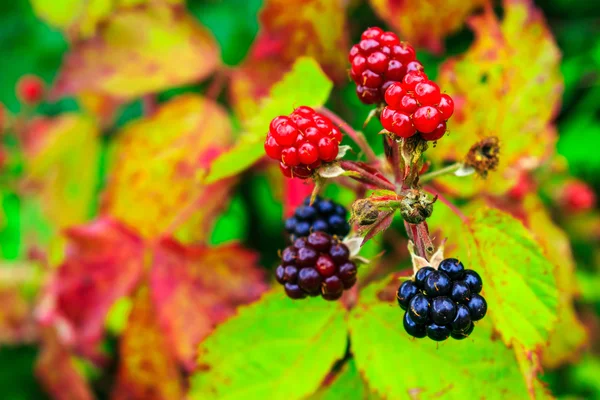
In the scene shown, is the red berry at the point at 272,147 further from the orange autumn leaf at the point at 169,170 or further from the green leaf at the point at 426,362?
the orange autumn leaf at the point at 169,170

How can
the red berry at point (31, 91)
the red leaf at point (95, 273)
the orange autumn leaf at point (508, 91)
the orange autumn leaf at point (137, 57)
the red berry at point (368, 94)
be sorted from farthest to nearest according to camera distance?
1. the red berry at point (31, 91)
2. the orange autumn leaf at point (137, 57)
3. the red leaf at point (95, 273)
4. the orange autumn leaf at point (508, 91)
5. the red berry at point (368, 94)

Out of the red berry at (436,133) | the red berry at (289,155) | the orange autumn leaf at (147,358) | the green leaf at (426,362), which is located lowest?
the orange autumn leaf at (147,358)

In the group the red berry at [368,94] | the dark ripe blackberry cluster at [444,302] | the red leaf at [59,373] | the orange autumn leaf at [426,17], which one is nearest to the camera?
the dark ripe blackberry cluster at [444,302]

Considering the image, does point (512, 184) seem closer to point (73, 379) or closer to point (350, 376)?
point (350, 376)

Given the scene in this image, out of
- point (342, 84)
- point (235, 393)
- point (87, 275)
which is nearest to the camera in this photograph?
point (235, 393)

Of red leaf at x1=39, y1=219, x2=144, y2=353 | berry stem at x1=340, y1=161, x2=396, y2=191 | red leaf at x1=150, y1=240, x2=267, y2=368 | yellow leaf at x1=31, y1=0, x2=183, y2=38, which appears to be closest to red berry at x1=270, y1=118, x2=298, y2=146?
berry stem at x1=340, y1=161, x2=396, y2=191

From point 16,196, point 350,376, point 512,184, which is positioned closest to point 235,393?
point 350,376

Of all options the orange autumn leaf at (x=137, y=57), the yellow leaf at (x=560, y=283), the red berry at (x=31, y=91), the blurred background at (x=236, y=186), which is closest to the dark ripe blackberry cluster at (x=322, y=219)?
the blurred background at (x=236, y=186)
